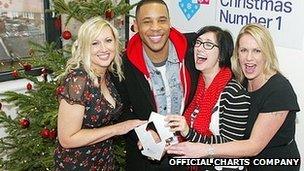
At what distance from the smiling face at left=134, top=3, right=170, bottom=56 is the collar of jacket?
6 centimetres

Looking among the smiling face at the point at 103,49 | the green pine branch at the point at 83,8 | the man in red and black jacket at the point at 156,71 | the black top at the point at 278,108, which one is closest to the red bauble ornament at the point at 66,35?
the green pine branch at the point at 83,8

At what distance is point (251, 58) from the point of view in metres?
2.50

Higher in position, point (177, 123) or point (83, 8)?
point (83, 8)

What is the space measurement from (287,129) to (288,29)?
1.13m

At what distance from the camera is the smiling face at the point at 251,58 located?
8.16 feet

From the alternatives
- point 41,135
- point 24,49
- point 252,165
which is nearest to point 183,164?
point 252,165

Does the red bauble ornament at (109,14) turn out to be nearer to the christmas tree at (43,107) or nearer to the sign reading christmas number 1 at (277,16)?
the christmas tree at (43,107)

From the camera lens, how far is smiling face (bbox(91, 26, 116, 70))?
2.42 meters

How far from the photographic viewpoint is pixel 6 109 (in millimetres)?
4129

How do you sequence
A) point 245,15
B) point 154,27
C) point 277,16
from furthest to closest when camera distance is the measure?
1. point 245,15
2. point 277,16
3. point 154,27

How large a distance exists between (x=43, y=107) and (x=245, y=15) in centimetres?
195

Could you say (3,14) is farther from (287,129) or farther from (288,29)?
(287,129)

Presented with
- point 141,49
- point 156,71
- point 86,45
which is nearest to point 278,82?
point 156,71

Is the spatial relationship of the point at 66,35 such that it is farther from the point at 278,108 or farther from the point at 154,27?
the point at 278,108
